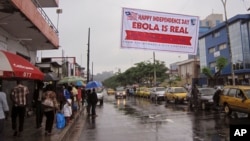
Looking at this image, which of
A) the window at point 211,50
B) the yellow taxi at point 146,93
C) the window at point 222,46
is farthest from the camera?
the window at point 211,50

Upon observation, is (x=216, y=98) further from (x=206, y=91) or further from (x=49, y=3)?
(x=49, y=3)

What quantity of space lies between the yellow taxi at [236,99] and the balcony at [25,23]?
34.0ft

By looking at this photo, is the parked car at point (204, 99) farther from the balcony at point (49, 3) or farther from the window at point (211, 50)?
the window at point (211, 50)

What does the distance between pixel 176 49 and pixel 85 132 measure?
6.34m

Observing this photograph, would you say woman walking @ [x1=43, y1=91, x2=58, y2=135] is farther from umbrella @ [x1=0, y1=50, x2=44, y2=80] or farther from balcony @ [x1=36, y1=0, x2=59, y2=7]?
balcony @ [x1=36, y1=0, x2=59, y2=7]

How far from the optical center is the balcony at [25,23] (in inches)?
477

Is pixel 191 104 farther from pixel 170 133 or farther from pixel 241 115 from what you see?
pixel 170 133

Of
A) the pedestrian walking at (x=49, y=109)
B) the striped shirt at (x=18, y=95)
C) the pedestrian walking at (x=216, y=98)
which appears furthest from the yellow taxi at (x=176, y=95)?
the striped shirt at (x=18, y=95)

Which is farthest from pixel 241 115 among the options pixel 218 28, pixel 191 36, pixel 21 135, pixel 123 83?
pixel 123 83

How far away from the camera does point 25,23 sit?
1455cm

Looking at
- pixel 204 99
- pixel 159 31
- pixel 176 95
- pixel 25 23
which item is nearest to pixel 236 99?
pixel 159 31

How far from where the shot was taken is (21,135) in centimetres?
1259

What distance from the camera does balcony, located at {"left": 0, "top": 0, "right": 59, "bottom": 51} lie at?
39.8 ft

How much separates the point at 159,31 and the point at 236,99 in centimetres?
535
